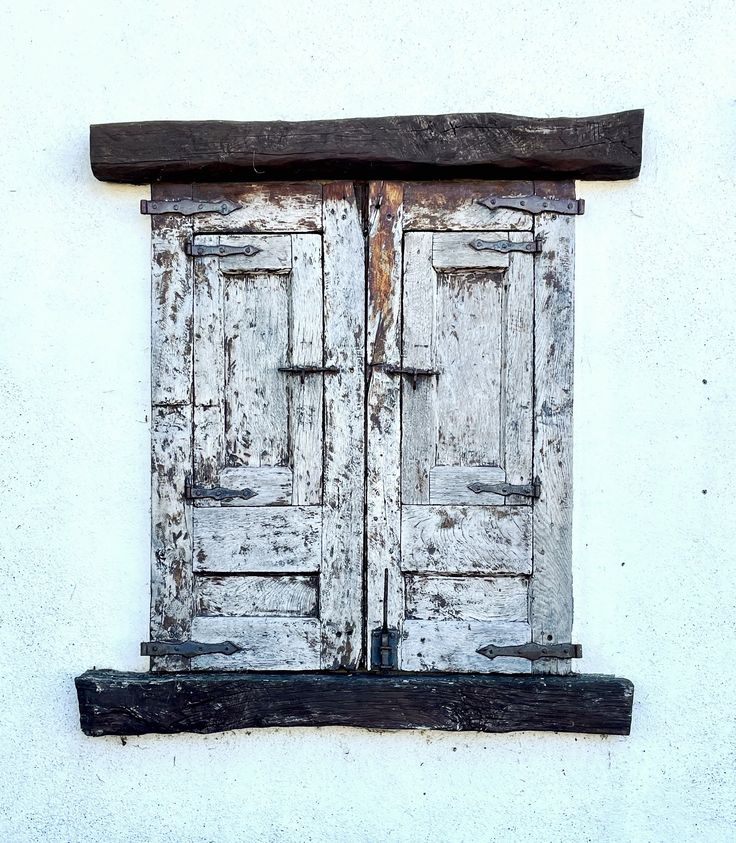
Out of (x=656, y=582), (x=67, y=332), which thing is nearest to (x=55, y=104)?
(x=67, y=332)

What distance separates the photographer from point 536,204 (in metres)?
2.97

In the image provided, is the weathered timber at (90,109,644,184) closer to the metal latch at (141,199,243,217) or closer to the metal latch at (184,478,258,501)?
the metal latch at (141,199,243,217)

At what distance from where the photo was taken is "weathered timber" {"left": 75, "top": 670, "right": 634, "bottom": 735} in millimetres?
2873

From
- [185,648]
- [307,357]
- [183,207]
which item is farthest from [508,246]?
[185,648]

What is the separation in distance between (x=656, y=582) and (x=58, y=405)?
210 centimetres

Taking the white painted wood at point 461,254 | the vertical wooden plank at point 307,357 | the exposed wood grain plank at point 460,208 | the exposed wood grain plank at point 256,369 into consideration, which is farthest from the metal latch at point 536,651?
the exposed wood grain plank at point 460,208

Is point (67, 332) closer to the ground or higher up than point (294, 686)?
higher up

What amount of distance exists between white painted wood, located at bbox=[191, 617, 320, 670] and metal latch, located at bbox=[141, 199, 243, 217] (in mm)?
1391

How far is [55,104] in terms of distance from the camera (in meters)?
3.04

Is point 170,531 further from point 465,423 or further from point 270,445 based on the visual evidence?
point 465,423

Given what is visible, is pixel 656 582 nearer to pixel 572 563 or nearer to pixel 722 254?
pixel 572 563

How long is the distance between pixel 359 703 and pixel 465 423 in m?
0.99

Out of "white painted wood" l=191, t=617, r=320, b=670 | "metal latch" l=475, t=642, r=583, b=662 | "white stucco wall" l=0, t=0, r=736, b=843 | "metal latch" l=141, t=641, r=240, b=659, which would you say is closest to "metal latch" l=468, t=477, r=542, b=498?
"white stucco wall" l=0, t=0, r=736, b=843

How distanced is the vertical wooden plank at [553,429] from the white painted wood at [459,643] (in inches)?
3.1
